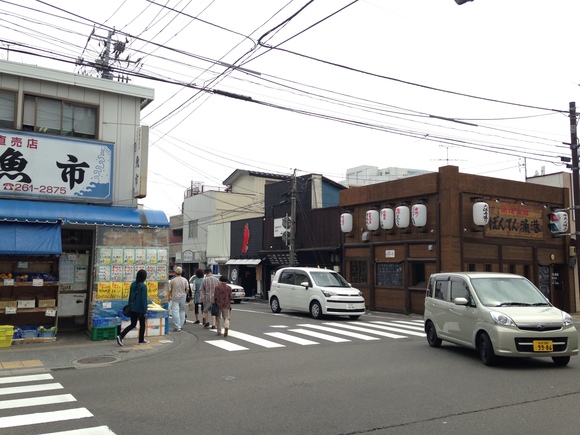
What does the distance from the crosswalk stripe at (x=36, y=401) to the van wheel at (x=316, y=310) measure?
11.7 meters

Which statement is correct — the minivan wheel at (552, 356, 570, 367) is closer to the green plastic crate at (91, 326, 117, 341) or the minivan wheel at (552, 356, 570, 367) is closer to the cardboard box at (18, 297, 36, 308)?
the green plastic crate at (91, 326, 117, 341)

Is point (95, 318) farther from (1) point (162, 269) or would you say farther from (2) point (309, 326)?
(2) point (309, 326)

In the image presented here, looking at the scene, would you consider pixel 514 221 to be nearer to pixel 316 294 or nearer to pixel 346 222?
pixel 346 222

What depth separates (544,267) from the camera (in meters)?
23.8

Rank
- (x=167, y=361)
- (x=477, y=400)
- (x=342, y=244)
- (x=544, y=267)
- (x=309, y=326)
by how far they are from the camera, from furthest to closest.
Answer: (x=342, y=244), (x=544, y=267), (x=309, y=326), (x=167, y=361), (x=477, y=400)

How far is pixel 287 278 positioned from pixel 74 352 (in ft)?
34.9

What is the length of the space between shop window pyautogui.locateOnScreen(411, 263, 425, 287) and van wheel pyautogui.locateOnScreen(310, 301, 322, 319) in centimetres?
554

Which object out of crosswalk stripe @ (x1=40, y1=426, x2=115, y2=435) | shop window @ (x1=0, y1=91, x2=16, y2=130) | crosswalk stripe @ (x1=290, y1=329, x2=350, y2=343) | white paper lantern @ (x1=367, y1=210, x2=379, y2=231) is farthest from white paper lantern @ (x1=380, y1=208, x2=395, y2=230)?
crosswalk stripe @ (x1=40, y1=426, x2=115, y2=435)

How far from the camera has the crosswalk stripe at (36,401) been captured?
6859 mm

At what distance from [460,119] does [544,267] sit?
12479 millimetres

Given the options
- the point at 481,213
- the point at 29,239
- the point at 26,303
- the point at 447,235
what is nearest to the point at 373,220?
the point at 447,235

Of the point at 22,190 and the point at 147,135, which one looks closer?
the point at 22,190

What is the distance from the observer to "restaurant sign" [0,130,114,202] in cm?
1241

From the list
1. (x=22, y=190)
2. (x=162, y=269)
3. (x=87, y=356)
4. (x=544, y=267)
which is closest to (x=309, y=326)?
(x=162, y=269)
